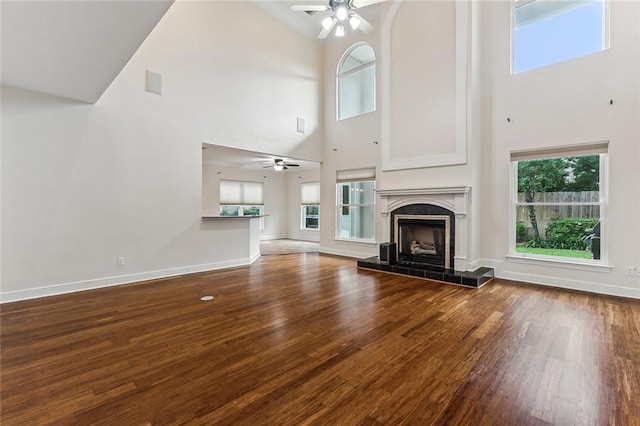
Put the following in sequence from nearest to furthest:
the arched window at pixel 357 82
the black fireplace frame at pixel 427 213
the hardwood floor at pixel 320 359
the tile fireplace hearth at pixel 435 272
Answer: the hardwood floor at pixel 320 359, the tile fireplace hearth at pixel 435 272, the black fireplace frame at pixel 427 213, the arched window at pixel 357 82

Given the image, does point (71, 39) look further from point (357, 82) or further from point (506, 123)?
point (357, 82)

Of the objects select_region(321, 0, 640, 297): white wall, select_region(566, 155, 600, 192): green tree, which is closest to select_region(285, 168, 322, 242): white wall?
select_region(321, 0, 640, 297): white wall

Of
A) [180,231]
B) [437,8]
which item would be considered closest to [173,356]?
[180,231]

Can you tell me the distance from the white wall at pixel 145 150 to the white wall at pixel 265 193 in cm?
390

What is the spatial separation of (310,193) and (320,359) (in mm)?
8809

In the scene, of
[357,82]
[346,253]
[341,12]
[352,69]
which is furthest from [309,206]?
[341,12]

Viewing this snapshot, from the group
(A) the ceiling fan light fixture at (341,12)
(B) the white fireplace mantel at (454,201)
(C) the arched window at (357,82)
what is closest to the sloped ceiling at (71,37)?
(A) the ceiling fan light fixture at (341,12)

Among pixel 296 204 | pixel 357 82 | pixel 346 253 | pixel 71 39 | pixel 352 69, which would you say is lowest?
pixel 346 253

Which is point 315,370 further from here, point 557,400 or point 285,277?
point 285,277

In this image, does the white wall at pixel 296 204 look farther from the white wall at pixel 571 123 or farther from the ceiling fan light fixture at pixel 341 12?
the white wall at pixel 571 123

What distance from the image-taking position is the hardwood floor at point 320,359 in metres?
1.69

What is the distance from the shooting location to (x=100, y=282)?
4270 millimetres

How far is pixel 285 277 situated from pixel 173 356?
2694 millimetres

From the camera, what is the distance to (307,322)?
2.98 meters
